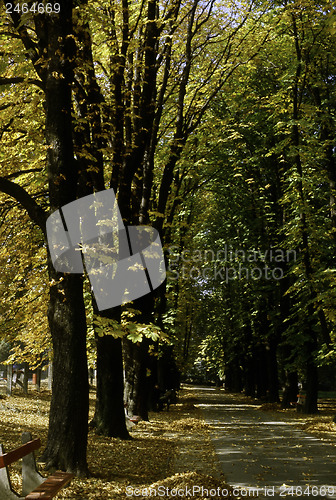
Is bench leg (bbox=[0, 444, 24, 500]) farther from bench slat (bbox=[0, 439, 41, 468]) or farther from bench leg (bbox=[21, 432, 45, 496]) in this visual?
bench leg (bbox=[21, 432, 45, 496])

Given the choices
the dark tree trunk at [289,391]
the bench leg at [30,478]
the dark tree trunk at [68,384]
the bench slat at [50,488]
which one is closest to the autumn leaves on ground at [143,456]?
the dark tree trunk at [68,384]

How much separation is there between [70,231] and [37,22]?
317cm

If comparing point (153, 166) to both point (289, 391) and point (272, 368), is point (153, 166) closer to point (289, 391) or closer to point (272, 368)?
point (289, 391)

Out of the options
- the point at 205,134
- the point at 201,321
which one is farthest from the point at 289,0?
the point at 201,321

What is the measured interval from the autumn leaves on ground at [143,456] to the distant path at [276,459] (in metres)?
0.38

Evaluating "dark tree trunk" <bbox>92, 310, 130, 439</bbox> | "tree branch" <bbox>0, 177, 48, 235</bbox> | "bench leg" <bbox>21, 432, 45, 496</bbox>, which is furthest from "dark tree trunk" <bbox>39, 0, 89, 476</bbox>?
"dark tree trunk" <bbox>92, 310, 130, 439</bbox>

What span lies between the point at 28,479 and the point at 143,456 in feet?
15.8

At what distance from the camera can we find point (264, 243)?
27391mm

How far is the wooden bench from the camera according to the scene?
5535 mm

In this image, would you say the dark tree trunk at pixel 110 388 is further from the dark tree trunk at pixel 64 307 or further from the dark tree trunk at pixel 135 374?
the dark tree trunk at pixel 64 307

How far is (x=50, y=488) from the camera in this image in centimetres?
591

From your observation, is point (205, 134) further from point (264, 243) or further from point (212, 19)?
point (264, 243)

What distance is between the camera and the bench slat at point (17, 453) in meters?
5.38

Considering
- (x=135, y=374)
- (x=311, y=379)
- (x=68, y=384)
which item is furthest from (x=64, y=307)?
(x=311, y=379)
